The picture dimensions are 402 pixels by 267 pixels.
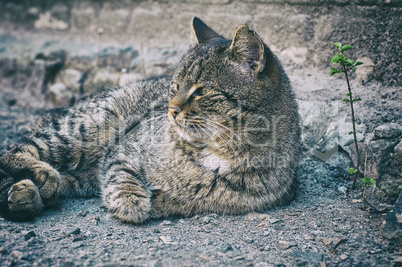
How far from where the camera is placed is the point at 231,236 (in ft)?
8.29

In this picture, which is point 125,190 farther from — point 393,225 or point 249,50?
point 393,225

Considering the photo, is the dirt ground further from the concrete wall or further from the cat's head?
the cat's head

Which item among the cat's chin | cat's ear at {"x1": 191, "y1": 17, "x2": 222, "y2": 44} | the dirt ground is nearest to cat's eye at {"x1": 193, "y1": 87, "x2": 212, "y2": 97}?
the cat's chin

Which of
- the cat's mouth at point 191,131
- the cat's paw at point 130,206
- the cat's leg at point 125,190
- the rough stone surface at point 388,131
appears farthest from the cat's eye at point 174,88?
the rough stone surface at point 388,131

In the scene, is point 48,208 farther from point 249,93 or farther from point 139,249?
point 249,93

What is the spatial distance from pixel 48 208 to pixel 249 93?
1945 mm

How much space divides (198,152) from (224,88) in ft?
1.94

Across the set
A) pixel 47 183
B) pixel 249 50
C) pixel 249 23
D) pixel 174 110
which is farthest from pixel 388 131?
pixel 47 183

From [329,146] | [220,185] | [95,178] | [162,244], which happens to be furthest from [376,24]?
[95,178]

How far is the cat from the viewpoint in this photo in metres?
2.59

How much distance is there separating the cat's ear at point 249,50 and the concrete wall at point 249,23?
1.28 meters

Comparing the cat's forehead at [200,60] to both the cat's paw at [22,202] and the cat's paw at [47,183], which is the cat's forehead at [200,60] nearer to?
the cat's paw at [47,183]

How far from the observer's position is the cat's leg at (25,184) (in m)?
2.64

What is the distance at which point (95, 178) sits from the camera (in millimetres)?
3375
